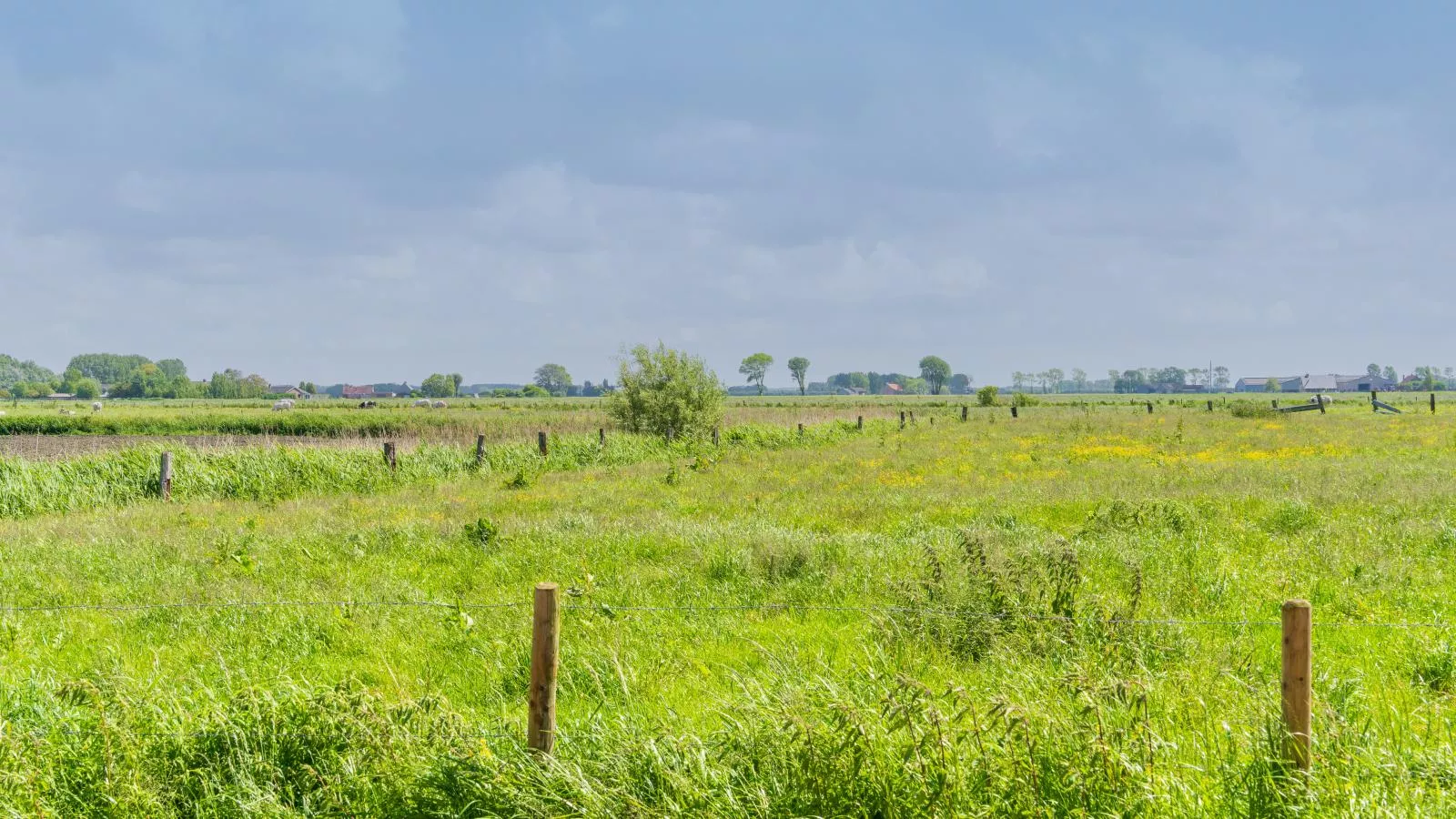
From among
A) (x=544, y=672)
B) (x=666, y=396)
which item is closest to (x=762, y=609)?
(x=544, y=672)

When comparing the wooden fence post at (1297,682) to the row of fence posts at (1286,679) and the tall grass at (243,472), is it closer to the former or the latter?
the row of fence posts at (1286,679)

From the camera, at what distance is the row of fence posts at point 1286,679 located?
12.6 ft

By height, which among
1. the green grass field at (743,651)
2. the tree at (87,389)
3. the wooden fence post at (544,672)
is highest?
the tree at (87,389)

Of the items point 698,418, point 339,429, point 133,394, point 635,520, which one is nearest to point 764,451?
point 698,418

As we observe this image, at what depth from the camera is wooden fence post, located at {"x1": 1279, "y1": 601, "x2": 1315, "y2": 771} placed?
3.81 metres

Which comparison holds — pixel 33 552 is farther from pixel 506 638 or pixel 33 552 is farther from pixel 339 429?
pixel 339 429

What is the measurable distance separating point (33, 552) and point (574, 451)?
15.5 metres

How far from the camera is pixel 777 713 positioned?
4.52 metres

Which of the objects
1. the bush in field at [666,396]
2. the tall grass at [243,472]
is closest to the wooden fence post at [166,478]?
the tall grass at [243,472]

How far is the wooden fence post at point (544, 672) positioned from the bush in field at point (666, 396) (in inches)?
1153

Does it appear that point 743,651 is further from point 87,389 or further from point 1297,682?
point 87,389

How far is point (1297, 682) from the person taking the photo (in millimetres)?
3885

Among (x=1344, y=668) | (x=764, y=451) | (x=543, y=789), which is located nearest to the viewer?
(x=543, y=789)

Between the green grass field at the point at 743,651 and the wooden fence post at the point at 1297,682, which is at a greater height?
the wooden fence post at the point at 1297,682
